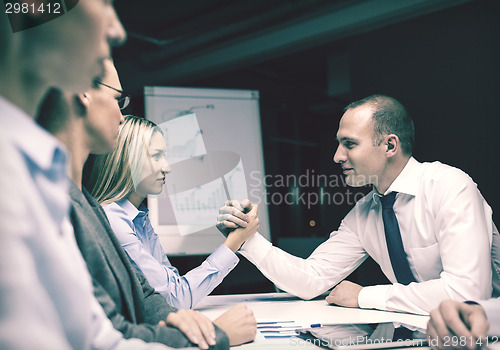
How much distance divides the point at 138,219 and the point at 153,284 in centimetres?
32

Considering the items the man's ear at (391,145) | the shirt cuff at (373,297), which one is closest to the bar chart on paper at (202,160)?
the man's ear at (391,145)

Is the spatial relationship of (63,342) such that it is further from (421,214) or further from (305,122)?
(305,122)

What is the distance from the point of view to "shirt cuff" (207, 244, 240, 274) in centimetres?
169

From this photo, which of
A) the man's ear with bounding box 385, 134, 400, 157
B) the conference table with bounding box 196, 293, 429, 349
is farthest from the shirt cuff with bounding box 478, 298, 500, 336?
the man's ear with bounding box 385, 134, 400, 157

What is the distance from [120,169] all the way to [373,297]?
1064mm

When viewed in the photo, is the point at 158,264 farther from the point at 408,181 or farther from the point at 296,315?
the point at 408,181

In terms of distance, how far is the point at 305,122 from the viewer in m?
7.00

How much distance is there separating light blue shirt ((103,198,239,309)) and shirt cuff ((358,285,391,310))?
0.53 m

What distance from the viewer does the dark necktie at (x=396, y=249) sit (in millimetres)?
1791

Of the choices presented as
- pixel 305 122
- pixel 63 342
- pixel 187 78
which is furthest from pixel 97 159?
pixel 305 122

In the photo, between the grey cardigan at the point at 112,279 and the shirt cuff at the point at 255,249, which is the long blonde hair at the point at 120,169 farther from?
the shirt cuff at the point at 255,249

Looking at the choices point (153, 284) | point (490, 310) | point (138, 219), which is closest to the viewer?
point (490, 310)

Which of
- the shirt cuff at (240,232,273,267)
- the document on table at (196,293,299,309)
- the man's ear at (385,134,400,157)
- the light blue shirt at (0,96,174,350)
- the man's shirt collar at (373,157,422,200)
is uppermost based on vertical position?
the light blue shirt at (0,96,174,350)

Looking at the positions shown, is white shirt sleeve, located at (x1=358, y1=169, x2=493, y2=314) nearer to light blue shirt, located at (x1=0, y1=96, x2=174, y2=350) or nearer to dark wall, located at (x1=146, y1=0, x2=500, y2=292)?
dark wall, located at (x1=146, y1=0, x2=500, y2=292)
